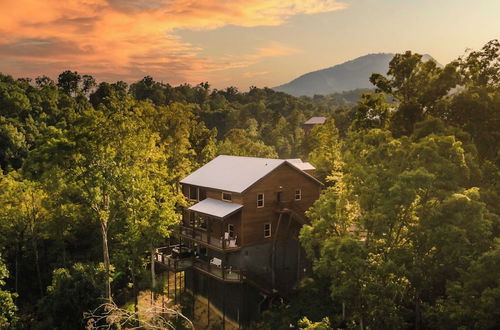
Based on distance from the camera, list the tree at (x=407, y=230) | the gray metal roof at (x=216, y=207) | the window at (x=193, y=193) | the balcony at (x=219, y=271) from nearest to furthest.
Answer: the tree at (x=407, y=230) → the balcony at (x=219, y=271) → the gray metal roof at (x=216, y=207) → the window at (x=193, y=193)

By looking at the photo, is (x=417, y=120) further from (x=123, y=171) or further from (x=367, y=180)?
(x=123, y=171)

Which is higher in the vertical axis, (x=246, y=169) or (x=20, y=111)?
(x=20, y=111)

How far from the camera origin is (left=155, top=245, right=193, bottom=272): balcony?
37.2m

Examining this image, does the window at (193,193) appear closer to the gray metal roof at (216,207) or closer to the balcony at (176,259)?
the gray metal roof at (216,207)

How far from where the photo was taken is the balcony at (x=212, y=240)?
34.8 meters

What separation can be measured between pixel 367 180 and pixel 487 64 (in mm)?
17582

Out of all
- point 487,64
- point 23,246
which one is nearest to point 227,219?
point 23,246

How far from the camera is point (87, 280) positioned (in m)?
34.7

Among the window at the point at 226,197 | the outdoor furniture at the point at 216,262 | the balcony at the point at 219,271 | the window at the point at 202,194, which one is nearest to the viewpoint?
the balcony at the point at 219,271

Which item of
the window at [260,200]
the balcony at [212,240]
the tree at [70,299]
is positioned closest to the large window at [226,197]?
the window at [260,200]

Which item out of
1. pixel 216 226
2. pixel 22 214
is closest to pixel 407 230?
pixel 216 226

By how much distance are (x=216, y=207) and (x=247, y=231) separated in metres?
3.56

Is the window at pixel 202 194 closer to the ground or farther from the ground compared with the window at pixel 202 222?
farther from the ground

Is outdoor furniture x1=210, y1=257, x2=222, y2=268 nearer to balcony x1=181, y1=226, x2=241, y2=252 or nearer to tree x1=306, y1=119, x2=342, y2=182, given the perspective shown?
balcony x1=181, y1=226, x2=241, y2=252
